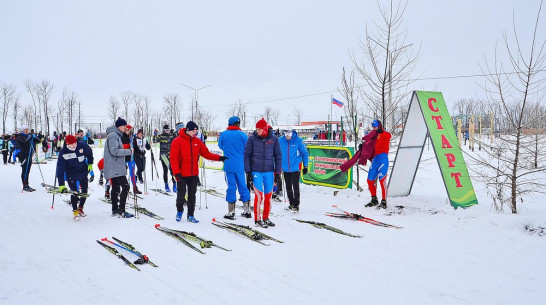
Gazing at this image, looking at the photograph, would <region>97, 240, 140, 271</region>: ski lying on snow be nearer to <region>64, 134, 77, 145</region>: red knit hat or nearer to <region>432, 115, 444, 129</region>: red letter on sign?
<region>64, 134, 77, 145</region>: red knit hat

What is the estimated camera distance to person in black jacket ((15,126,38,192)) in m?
10.4

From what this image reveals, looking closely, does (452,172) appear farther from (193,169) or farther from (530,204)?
(193,169)

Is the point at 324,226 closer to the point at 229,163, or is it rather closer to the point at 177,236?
the point at 229,163

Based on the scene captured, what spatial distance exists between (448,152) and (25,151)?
11731 mm

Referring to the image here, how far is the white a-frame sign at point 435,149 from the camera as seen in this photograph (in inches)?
269

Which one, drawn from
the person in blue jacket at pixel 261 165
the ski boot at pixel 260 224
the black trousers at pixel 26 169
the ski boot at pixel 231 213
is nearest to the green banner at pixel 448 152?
the person in blue jacket at pixel 261 165

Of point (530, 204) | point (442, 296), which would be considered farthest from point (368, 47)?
point (442, 296)

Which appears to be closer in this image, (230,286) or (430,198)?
(230,286)

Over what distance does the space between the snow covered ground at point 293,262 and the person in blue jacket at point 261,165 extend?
1.63 feet

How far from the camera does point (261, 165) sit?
605 cm

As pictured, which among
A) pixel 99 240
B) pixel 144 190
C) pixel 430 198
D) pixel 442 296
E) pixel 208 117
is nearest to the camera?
pixel 442 296

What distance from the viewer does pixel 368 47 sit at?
9250 mm

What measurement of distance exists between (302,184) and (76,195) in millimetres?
6541

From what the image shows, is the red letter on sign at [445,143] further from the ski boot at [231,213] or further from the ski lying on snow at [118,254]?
the ski lying on snow at [118,254]
